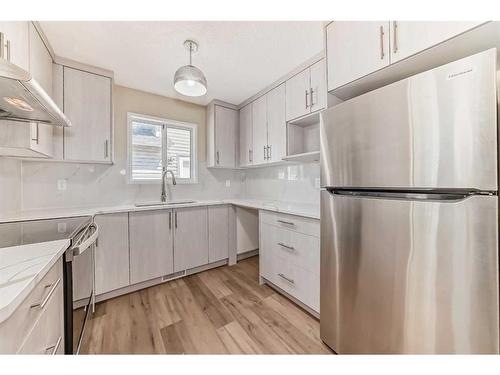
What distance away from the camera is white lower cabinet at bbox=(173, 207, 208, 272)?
225 centimetres

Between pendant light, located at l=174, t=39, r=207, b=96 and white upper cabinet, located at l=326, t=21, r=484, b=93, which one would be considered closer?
white upper cabinet, located at l=326, t=21, r=484, b=93

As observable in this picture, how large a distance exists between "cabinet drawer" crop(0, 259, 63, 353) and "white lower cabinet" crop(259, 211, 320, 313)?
155cm

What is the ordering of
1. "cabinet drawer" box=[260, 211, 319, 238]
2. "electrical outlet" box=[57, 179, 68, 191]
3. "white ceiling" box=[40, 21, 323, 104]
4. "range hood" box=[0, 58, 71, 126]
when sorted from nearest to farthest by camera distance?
"range hood" box=[0, 58, 71, 126]
"white ceiling" box=[40, 21, 323, 104]
"cabinet drawer" box=[260, 211, 319, 238]
"electrical outlet" box=[57, 179, 68, 191]

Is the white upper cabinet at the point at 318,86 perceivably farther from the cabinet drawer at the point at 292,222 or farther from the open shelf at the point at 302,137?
the cabinet drawer at the point at 292,222

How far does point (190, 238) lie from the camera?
234 cm

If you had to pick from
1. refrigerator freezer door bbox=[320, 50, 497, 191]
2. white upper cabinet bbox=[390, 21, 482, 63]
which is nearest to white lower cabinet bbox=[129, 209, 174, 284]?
refrigerator freezer door bbox=[320, 50, 497, 191]

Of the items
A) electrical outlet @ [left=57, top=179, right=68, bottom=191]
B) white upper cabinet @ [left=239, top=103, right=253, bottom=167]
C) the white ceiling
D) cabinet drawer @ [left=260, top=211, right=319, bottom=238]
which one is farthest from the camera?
white upper cabinet @ [left=239, top=103, right=253, bottom=167]

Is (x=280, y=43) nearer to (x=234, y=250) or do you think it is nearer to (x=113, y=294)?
(x=234, y=250)

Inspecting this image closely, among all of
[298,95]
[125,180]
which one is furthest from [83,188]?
[298,95]

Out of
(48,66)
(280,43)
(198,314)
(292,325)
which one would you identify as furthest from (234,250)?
(48,66)

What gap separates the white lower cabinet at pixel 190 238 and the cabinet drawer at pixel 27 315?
53.6 inches

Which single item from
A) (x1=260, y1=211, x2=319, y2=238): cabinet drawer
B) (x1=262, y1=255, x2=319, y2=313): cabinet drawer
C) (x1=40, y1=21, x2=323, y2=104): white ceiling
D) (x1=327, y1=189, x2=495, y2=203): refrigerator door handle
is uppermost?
(x1=40, y1=21, x2=323, y2=104): white ceiling

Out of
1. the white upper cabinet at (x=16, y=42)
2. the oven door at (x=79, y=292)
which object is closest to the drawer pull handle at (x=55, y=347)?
the oven door at (x=79, y=292)

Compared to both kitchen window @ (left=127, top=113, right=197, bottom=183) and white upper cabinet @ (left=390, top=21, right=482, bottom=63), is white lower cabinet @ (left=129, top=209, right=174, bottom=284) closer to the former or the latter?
kitchen window @ (left=127, top=113, right=197, bottom=183)
